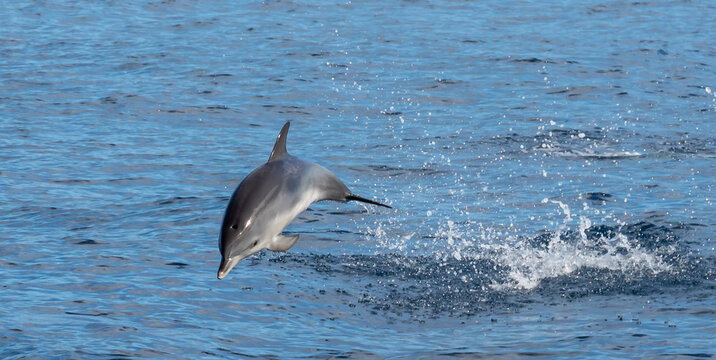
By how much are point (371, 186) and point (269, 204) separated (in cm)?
967

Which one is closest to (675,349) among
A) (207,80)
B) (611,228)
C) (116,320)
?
(611,228)

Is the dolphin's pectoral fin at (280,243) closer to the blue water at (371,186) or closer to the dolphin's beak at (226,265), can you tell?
the dolphin's beak at (226,265)

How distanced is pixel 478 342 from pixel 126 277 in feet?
13.5

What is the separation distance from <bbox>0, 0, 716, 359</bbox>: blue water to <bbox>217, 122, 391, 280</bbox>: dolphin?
326cm

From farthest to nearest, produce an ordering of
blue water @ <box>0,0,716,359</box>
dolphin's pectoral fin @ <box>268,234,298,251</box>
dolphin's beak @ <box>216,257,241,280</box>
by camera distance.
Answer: blue water @ <box>0,0,716,359</box>, dolphin's pectoral fin @ <box>268,234,298,251</box>, dolphin's beak @ <box>216,257,241,280</box>

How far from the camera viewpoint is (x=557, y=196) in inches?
642

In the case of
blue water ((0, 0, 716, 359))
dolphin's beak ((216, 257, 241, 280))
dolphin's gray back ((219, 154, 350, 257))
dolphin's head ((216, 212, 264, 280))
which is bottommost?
blue water ((0, 0, 716, 359))

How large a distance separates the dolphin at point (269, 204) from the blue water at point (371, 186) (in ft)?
10.7

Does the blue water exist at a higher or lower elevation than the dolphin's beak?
lower

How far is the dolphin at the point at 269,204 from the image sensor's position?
702 cm

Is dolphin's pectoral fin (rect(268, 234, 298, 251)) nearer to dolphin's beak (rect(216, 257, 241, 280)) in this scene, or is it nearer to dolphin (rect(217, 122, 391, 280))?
dolphin (rect(217, 122, 391, 280))

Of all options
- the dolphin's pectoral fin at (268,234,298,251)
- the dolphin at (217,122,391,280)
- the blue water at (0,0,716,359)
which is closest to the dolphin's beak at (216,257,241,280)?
the dolphin at (217,122,391,280)

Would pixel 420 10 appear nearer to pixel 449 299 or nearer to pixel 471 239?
pixel 471 239

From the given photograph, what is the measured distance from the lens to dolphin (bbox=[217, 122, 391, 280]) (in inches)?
277
